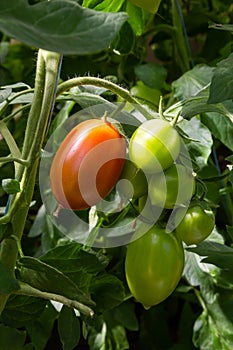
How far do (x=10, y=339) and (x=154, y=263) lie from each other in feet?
1.00

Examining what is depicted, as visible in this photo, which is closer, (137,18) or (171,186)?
(171,186)

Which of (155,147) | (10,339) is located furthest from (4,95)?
(10,339)

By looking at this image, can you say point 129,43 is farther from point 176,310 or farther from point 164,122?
point 176,310

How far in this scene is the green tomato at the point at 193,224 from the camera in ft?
1.71

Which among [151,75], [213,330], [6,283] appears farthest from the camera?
[151,75]

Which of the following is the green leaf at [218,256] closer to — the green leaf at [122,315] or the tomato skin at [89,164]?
the tomato skin at [89,164]

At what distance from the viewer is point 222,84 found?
516 mm

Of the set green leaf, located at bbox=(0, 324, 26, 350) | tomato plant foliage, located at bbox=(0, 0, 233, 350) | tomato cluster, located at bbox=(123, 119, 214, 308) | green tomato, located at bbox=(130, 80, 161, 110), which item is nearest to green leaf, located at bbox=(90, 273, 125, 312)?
tomato plant foliage, located at bbox=(0, 0, 233, 350)

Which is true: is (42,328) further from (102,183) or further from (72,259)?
(102,183)

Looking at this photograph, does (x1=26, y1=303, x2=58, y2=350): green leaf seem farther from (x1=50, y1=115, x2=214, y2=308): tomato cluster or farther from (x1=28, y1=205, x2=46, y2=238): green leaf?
(x1=50, y1=115, x2=214, y2=308): tomato cluster

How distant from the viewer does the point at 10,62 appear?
1.24 metres

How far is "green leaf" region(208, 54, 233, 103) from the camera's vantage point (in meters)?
0.51

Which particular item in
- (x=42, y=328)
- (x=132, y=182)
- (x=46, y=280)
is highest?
(x=132, y=182)

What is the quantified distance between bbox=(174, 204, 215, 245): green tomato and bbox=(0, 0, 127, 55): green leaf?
0.21 metres
